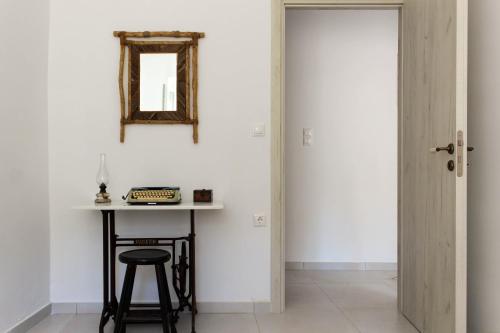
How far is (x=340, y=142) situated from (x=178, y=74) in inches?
71.3

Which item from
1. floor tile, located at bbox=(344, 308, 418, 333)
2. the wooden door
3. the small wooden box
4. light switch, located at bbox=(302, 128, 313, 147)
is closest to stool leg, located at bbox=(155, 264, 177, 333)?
the small wooden box

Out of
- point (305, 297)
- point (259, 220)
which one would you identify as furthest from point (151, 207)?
point (305, 297)

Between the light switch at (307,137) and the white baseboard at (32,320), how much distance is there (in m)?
2.50

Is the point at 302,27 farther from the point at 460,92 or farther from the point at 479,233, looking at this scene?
the point at 479,233

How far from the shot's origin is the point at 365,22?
4.04 m

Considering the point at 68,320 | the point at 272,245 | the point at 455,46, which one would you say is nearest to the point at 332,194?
the point at 272,245

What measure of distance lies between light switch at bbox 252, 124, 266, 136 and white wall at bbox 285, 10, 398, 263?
3.74 feet

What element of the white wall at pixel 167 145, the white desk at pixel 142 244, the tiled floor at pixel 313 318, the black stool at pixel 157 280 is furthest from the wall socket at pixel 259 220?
the black stool at pixel 157 280

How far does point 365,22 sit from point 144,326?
329 centimetres

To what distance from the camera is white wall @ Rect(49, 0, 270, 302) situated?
2.86 m

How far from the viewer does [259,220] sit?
2.90 meters

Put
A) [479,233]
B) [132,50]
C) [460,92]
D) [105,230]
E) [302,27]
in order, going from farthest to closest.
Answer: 1. [302,27]
2. [132,50]
3. [105,230]
4. [479,233]
5. [460,92]

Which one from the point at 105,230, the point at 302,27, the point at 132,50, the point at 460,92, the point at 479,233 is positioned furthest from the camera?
the point at 302,27

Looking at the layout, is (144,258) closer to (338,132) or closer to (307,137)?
(307,137)
